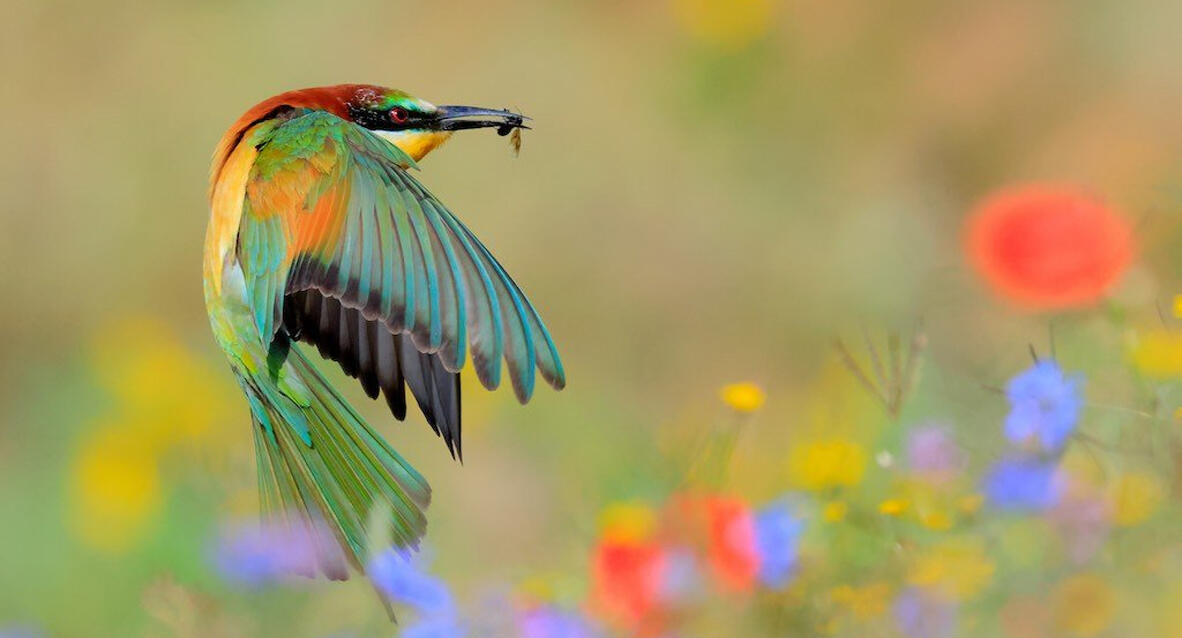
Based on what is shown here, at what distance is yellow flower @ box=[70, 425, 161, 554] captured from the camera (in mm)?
2402

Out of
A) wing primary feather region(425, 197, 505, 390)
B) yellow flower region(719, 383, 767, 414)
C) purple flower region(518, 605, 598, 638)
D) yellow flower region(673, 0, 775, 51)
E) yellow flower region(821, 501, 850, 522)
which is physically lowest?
purple flower region(518, 605, 598, 638)

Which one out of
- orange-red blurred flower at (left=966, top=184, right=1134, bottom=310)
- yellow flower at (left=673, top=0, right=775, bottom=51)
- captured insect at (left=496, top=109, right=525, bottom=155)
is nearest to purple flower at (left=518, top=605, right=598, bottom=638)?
captured insect at (left=496, top=109, right=525, bottom=155)

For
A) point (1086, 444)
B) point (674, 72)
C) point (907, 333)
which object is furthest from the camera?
point (674, 72)

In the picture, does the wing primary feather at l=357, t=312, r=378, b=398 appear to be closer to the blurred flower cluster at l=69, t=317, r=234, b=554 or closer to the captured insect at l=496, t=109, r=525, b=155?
the captured insect at l=496, t=109, r=525, b=155

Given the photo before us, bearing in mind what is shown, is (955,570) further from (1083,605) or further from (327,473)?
(327,473)

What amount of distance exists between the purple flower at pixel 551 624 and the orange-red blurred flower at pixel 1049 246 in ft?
1.90

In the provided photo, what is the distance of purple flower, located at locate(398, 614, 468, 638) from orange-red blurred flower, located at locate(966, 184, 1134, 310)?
2.21ft

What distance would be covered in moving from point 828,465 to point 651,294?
172cm

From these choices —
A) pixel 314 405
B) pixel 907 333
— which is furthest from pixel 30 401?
pixel 314 405

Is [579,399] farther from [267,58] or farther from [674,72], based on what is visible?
[267,58]

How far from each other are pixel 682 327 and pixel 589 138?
0.58m

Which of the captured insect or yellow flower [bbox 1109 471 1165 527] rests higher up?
the captured insect

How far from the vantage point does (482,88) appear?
3.68 metres

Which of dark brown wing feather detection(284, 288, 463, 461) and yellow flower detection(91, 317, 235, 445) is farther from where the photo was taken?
yellow flower detection(91, 317, 235, 445)
